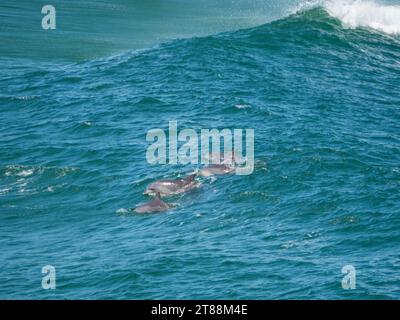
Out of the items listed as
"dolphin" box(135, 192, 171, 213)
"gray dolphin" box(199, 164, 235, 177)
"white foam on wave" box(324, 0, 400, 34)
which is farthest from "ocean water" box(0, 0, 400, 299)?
"gray dolphin" box(199, 164, 235, 177)

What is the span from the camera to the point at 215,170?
1805 inches

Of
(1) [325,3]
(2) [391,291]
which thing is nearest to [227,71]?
(1) [325,3]

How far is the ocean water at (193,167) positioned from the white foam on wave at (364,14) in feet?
0.47

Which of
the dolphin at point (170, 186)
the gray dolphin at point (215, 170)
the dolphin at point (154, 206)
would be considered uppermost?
the gray dolphin at point (215, 170)

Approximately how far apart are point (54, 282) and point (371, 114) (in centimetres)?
2587

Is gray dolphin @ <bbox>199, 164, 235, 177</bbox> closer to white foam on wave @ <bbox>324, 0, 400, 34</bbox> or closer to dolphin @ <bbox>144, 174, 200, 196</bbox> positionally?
dolphin @ <bbox>144, 174, 200, 196</bbox>

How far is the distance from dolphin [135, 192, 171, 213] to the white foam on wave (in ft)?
104

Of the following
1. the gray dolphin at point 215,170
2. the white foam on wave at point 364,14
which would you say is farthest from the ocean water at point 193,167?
the gray dolphin at point 215,170

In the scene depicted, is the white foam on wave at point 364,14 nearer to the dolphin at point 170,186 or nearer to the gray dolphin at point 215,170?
the gray dolphin at point 215,170

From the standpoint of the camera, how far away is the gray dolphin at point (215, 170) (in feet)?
150

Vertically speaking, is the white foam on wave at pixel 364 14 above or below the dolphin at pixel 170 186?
above

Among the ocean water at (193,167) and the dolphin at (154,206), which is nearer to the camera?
the ocean water at (193,167)

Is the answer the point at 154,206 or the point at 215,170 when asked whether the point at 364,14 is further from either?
the point at 154,206

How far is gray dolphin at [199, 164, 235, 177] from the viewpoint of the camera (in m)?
45.7
